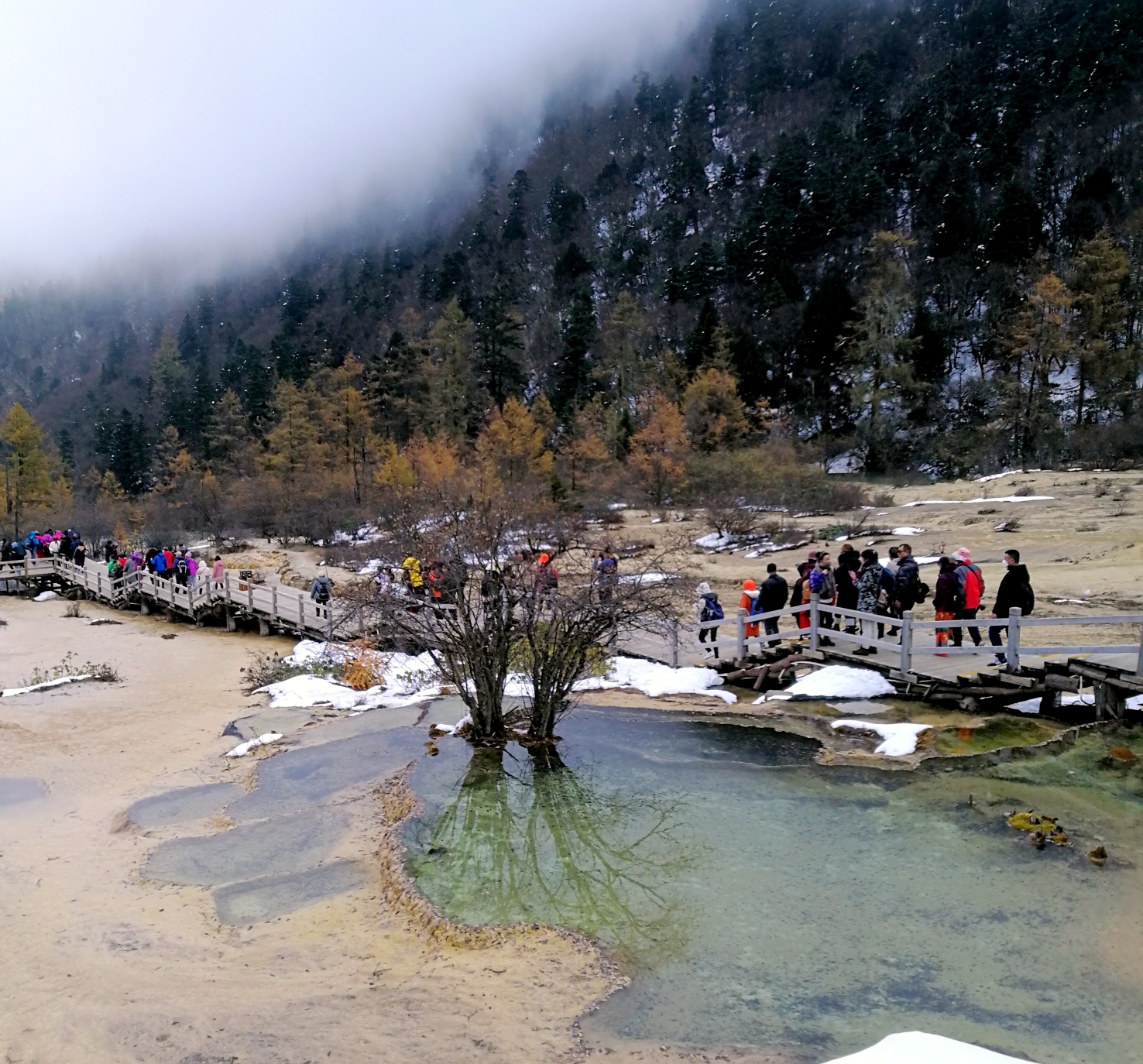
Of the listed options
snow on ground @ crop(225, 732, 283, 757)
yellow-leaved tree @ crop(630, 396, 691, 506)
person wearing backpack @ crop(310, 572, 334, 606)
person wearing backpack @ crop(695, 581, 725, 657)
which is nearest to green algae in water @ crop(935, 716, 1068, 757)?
person wearing backpack @ crop(695, 581, 725, 657)

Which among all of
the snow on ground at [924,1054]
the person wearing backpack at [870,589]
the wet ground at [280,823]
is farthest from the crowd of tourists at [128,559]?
the snow on ground at [924,1054]

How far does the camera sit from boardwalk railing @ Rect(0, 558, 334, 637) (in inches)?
920

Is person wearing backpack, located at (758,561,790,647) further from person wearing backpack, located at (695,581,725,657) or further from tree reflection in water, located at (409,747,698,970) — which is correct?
tree reflection in water, located at (409,747,698,970)

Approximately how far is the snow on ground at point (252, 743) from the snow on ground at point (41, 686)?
6.85 m

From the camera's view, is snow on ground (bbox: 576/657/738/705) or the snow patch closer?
snow on ground (bbox: 576/657/738/705)

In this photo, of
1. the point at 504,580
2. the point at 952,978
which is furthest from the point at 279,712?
the point at 952,978

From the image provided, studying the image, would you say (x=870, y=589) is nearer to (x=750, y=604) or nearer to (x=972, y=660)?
(x=972, y=660)

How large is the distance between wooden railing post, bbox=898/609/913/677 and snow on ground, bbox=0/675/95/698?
16336mm

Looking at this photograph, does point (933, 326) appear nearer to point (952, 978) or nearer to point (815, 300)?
point (815, 300)

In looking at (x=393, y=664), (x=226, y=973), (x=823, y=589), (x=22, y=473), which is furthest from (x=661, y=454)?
(x=22, y=473)

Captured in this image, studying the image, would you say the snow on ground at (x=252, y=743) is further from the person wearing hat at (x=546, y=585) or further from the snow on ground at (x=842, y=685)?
the snow on ground at (x=842, y=685)

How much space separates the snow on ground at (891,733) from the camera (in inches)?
431

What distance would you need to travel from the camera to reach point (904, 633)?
499 inches

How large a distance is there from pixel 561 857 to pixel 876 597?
26.2 ft
